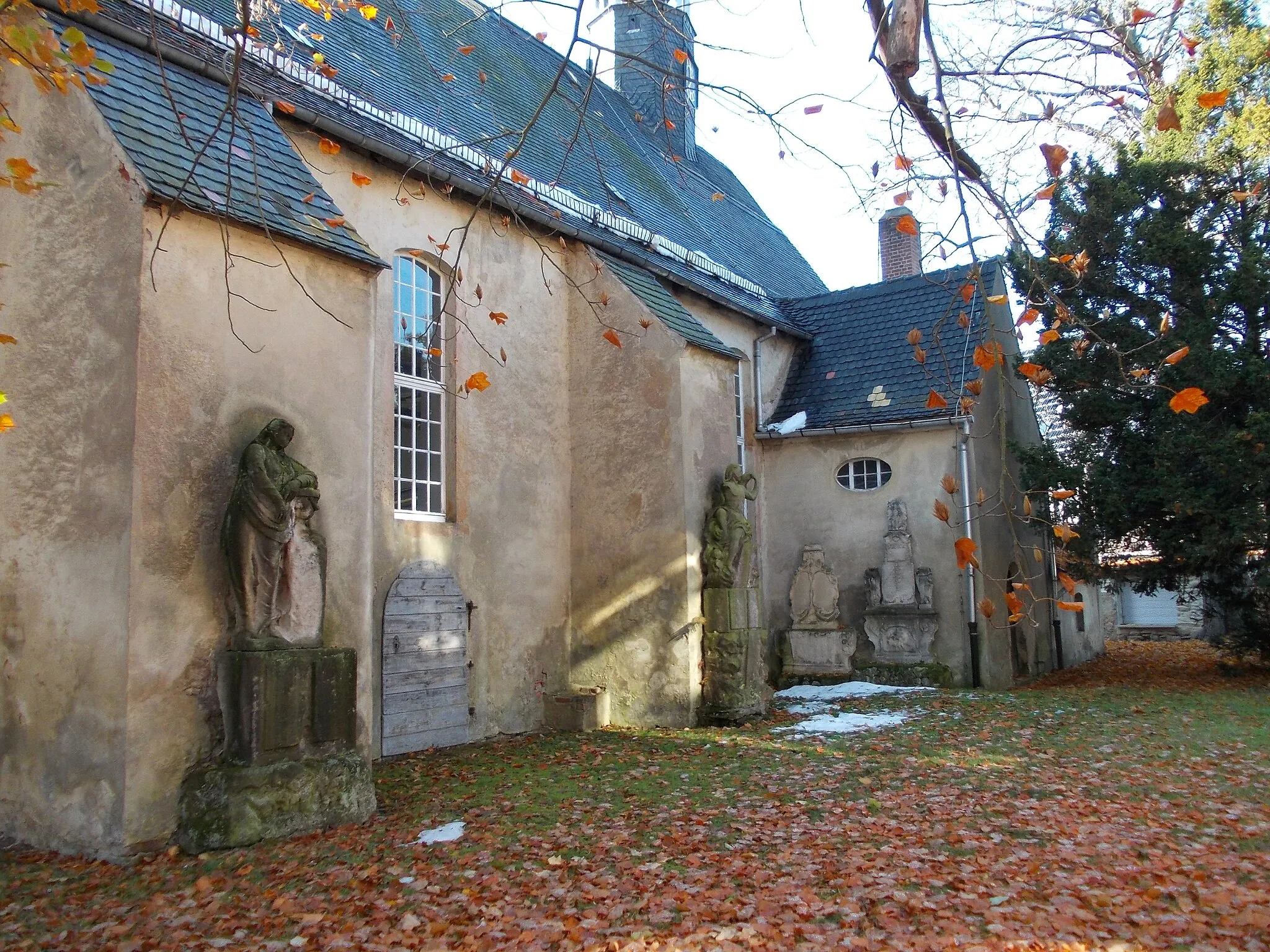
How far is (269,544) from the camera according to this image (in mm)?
6863

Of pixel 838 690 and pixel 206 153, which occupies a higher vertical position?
pixel 206 153

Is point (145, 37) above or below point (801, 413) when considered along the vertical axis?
above

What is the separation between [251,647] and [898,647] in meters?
11.3

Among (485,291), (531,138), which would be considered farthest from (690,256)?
(485,291)

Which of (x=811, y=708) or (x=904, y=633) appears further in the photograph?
(x=904, y=633)

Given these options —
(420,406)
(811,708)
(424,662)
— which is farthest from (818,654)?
(420,406)

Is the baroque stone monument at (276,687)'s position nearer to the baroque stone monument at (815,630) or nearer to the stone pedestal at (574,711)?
the stone pedestal at (574,711)

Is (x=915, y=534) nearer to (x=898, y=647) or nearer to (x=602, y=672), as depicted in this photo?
(x=898, y=647)

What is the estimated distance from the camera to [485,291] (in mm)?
11547

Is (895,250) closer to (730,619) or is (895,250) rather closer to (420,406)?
(730,619)

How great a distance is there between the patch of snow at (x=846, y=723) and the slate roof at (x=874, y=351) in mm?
5295

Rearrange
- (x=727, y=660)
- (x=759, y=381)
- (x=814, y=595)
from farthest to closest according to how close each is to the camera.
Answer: (x=759, y=381) < (x=814, y=595) < (x=727, y=660)

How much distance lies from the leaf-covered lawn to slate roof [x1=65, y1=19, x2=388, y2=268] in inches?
173

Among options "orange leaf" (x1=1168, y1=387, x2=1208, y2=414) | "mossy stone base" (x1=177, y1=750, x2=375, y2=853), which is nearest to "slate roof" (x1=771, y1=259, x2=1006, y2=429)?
"mossy stone base" (x1=177, y1=750, x2=375, y2=853)
